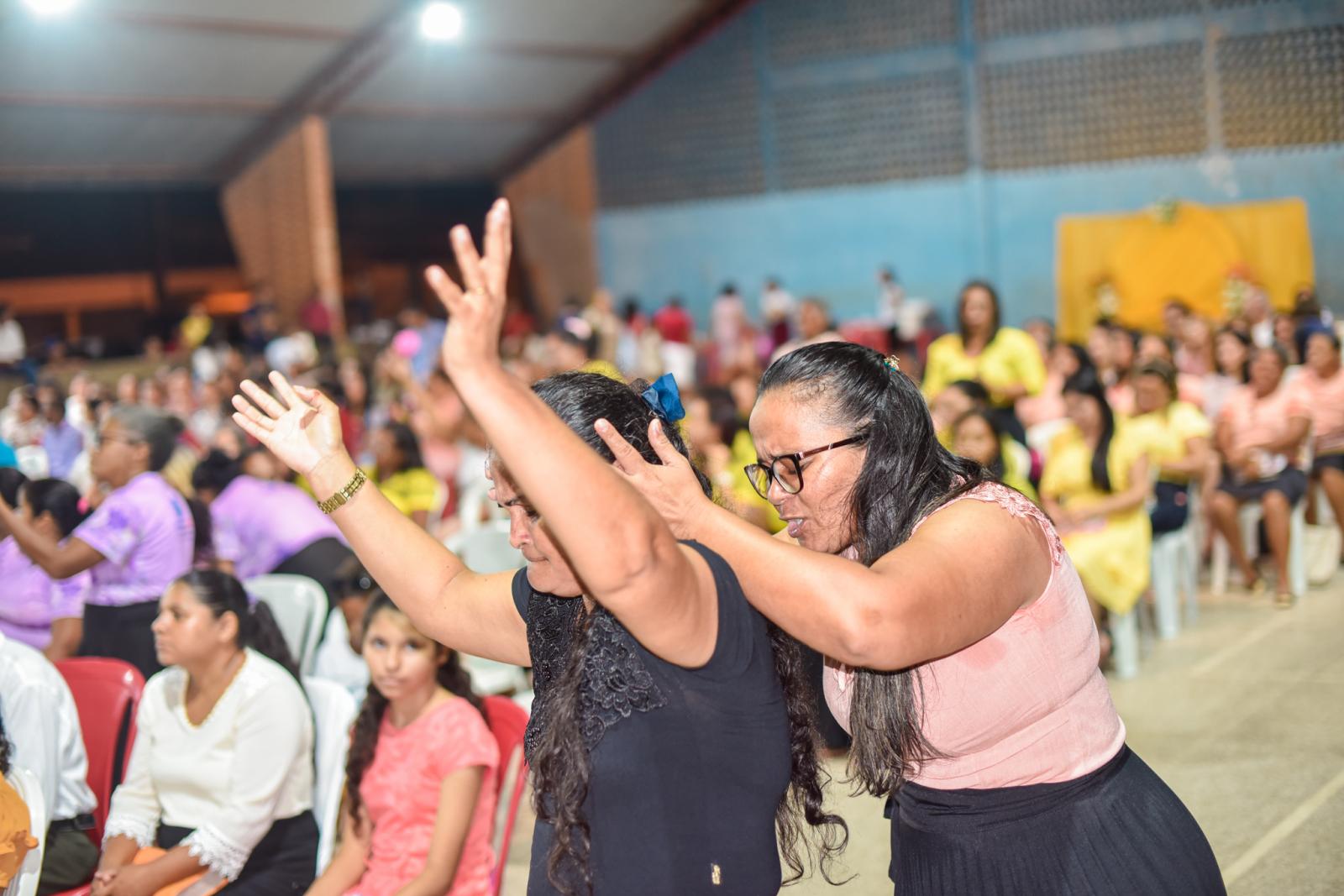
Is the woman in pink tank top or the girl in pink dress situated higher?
the woman in pink tank top

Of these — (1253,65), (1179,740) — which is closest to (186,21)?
(1253,65)

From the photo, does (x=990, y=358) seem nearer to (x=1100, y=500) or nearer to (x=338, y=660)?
(x=1100, y=500)

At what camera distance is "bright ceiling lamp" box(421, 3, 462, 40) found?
41.4ft

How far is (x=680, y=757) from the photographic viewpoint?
1.44 metres

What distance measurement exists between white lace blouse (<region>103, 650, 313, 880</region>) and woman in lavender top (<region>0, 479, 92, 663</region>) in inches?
55.8

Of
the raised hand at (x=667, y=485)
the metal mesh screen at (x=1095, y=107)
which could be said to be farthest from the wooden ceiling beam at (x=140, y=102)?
the raised hand at (x=667, y=485)

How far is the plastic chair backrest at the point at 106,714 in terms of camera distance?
3295 mm

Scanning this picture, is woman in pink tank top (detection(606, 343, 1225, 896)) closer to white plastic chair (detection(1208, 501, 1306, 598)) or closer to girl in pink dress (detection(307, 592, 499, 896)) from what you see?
girl in pink dress (detection(307, 592, 499, 896))

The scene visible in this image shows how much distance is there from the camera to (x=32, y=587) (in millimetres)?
4406

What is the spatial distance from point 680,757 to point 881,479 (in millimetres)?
441

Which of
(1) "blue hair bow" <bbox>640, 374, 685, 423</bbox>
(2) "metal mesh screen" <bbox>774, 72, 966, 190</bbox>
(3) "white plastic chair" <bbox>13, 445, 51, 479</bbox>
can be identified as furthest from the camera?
(2) "metal mesh screen" <bbox>774, 72, 966, 190</bbox>

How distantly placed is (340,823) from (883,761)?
2.68m

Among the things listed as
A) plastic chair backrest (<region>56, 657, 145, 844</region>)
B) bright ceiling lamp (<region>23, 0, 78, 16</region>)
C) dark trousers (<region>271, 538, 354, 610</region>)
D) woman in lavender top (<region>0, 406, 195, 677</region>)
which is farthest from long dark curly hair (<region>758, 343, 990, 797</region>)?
bright ceiling lamp (<region>23, 0, 78, 16</region>)

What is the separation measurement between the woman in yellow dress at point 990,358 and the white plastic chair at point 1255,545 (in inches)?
57.8
